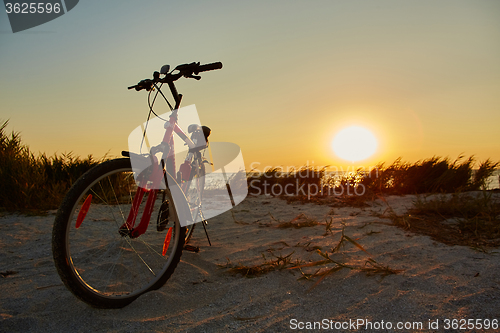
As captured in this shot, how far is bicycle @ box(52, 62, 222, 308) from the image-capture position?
1618 millimetres

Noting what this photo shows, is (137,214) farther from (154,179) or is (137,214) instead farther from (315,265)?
(315,265)

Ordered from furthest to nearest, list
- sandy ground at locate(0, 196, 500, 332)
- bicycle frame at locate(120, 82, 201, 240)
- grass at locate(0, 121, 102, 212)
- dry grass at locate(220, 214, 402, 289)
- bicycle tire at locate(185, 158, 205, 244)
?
grass at locate(0, 121, 102, 212) < bicycle tire at locate(185, 158, 205, 244) < dry grass at locate(220, 214, 402, 289) < bicycle frame at locate(120, 82, 201, 240) < sandy ground at locate(0, 196, 500, 332)

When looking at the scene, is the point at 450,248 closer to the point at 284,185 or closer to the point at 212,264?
the point at 212,264

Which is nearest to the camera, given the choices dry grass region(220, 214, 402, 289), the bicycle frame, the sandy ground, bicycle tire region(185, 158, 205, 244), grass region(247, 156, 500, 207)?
the sandy ground

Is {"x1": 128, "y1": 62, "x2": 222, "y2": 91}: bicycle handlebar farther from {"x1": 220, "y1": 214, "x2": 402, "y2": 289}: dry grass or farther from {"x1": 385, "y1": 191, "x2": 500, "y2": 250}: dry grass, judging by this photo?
{"x1": 385, "y1": 191, "x2": 500, "y2": 250}: dry grass

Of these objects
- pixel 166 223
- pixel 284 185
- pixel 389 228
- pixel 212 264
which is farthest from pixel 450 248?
pixel 284 185

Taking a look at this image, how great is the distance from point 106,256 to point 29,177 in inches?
125

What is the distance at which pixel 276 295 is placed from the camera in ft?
5.98

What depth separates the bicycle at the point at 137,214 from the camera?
162cm

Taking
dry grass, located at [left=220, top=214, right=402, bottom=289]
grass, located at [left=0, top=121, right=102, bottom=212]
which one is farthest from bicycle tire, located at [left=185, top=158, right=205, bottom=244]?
grass, located at [left=0, top=121, right=102, bottom=212]

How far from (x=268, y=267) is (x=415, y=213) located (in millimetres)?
2478

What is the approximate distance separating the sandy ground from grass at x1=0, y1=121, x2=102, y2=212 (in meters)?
1.91

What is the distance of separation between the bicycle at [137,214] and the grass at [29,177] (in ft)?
7.13

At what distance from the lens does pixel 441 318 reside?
4.79 feet
